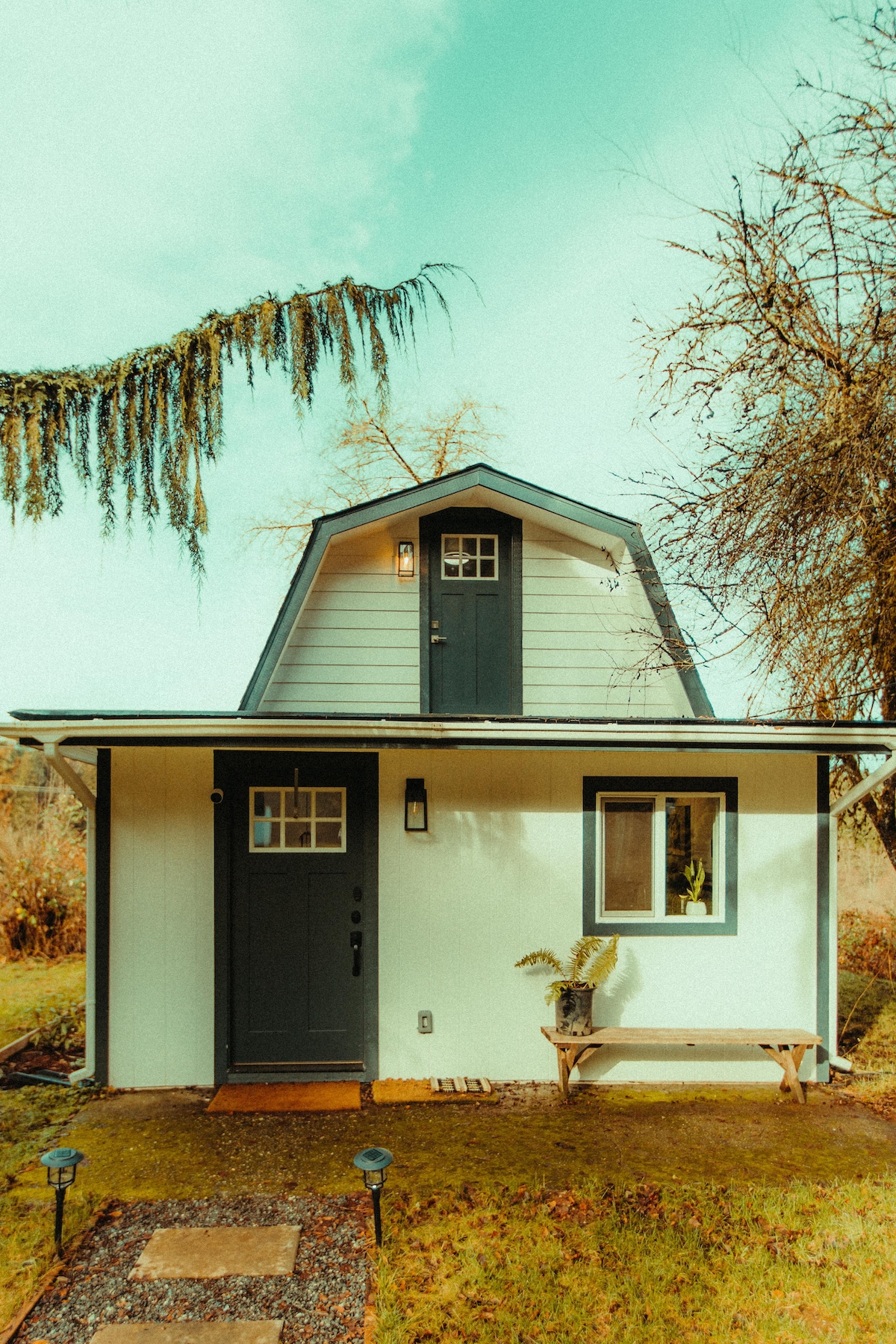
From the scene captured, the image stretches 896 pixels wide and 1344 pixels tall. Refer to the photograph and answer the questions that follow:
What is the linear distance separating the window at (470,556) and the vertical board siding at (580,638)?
0.31 m

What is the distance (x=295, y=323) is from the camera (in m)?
3.35

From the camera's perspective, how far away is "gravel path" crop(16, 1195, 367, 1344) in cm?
316

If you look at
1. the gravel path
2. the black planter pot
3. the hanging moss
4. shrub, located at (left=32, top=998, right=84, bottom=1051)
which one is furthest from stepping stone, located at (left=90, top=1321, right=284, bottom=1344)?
shrub, located at (left=32, top=998, right=84, bottom=1051)

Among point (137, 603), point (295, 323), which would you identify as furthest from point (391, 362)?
point (137, 603)

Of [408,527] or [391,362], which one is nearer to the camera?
[391,362]

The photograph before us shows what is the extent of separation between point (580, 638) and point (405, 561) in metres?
1.78

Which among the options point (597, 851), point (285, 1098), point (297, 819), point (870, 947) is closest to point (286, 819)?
point (297, 819)

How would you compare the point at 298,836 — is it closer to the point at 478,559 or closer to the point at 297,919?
→ the point at 297,919

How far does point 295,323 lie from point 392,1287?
402 centimetres

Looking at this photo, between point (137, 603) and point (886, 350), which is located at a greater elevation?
point (886, 350)

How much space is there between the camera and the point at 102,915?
222 inches

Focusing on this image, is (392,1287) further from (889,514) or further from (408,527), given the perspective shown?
(408,527)

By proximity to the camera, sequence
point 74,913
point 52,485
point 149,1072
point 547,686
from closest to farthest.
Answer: point 52,485 → point 149,1072 → point 547,686 → point 74,913

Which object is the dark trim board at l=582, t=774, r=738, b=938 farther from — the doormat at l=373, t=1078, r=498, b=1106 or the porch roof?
the doormat at l=373, t=1078, r=498, b=1106
